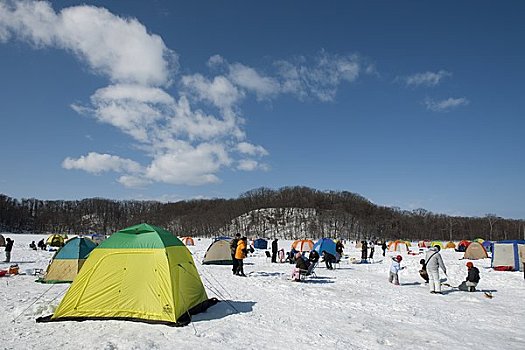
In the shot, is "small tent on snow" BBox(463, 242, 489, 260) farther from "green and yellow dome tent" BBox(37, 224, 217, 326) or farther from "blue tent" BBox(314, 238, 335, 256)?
"green and yellow dome tent" BBox(37, 224, 217, 326)

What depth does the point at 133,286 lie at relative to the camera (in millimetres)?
8727

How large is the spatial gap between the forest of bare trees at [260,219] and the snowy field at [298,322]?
109m

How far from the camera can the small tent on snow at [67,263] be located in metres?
14.6

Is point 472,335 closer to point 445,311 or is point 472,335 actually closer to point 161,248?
point 445,311

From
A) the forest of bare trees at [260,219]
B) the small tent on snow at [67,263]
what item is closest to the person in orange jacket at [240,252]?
the small tent on snow at [67,263]

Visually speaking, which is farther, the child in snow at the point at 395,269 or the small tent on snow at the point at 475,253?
the small tent on snow at the point at 475,253

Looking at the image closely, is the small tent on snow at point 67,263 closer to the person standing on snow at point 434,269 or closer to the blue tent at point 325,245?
the person standing on snow at point 434,269

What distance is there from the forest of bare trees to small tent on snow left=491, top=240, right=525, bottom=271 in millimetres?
97680

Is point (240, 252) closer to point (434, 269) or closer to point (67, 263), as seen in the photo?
point (67, 263)

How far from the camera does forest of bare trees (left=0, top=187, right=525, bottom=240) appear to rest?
128 metres

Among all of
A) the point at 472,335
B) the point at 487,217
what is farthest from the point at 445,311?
the point at 487,217

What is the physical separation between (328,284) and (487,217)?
152 meters

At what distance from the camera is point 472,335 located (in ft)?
27.6

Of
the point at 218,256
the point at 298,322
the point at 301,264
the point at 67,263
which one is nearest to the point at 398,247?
the point at 218,256
